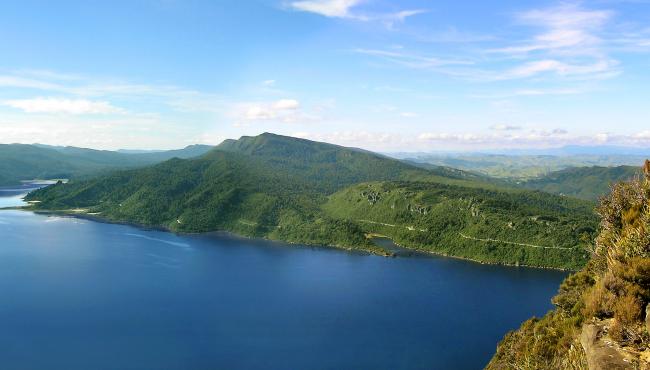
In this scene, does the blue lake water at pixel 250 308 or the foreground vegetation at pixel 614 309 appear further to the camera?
the blue lake water at pixel 250 308

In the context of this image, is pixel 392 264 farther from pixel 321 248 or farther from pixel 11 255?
pixel 11 255

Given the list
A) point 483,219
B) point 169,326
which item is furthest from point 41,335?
point 483,219

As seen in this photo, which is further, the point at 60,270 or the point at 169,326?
the point at 60,270

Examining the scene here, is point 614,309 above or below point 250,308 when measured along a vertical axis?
above

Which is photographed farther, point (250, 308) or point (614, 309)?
point (250, 308)
